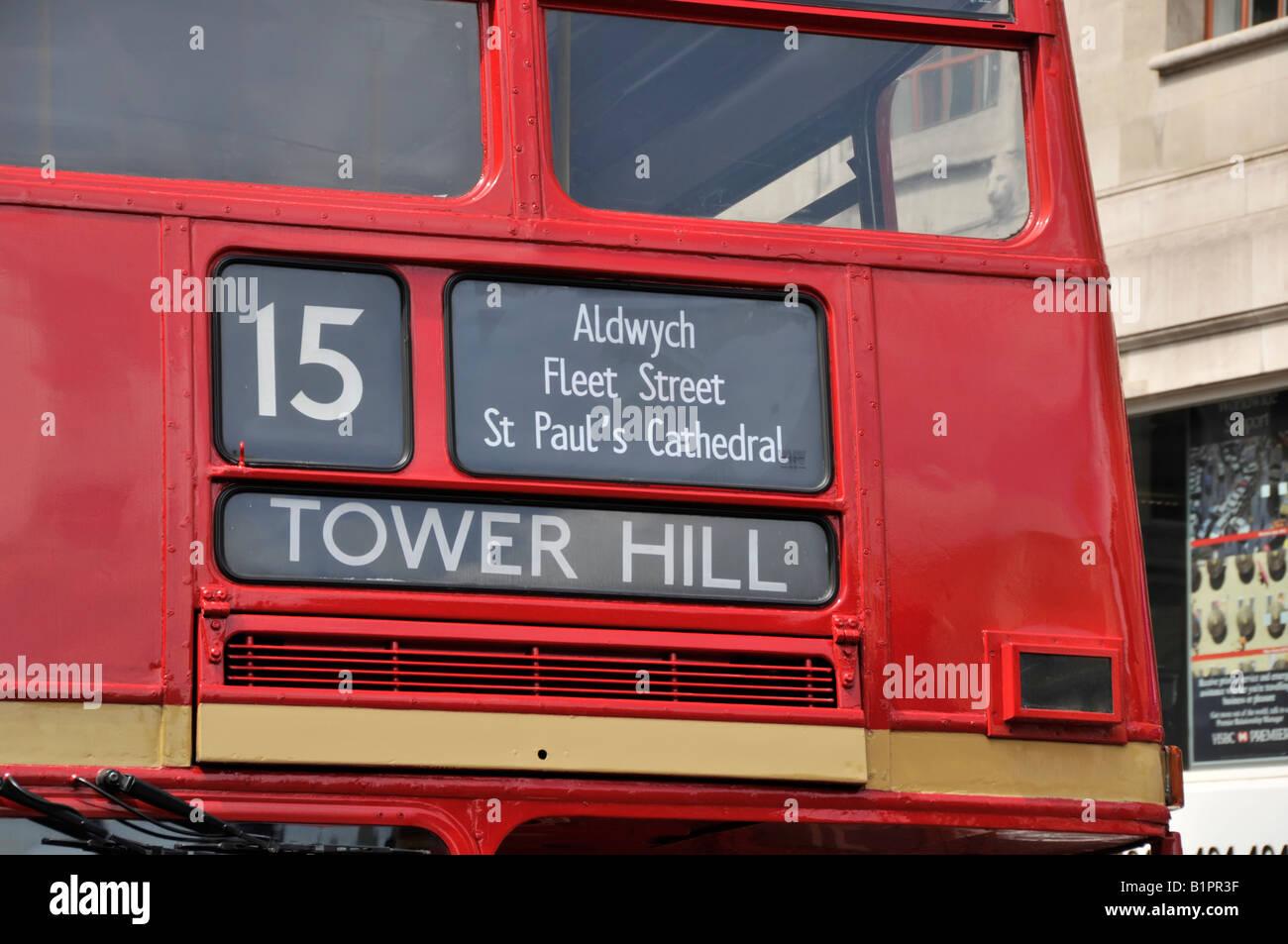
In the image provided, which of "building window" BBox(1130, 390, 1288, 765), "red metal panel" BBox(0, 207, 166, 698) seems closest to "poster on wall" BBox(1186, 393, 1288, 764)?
"building window" BBox(1130, 390, 1288, 765)

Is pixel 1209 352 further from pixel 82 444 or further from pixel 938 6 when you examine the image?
pixel 82 444

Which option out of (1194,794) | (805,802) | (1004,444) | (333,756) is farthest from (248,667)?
(1194,794)

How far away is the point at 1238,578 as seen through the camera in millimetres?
11852

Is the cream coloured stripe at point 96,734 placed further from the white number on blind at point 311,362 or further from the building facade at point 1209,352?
the building facade at point 1209,352

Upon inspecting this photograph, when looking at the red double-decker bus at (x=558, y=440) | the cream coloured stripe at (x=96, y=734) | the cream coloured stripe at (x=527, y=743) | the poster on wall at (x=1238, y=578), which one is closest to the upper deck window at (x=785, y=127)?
the red double-decker bus at (x=558, y=440)

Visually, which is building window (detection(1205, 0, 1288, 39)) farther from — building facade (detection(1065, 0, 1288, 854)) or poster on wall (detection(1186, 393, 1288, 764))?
poster on wall (detection(1186, 393, 1288, 764))

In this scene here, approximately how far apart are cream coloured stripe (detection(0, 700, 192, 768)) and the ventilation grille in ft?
0.58

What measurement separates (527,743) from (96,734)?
0.99 m

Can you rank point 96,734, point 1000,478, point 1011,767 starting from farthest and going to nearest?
point 1000,478
point 1011,767
point 96,734

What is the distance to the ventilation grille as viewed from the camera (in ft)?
14.8

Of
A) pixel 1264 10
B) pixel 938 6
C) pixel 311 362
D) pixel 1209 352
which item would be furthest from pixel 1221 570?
pixel 311 362

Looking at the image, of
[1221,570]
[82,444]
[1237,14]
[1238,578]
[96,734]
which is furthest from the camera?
[1237,14]
